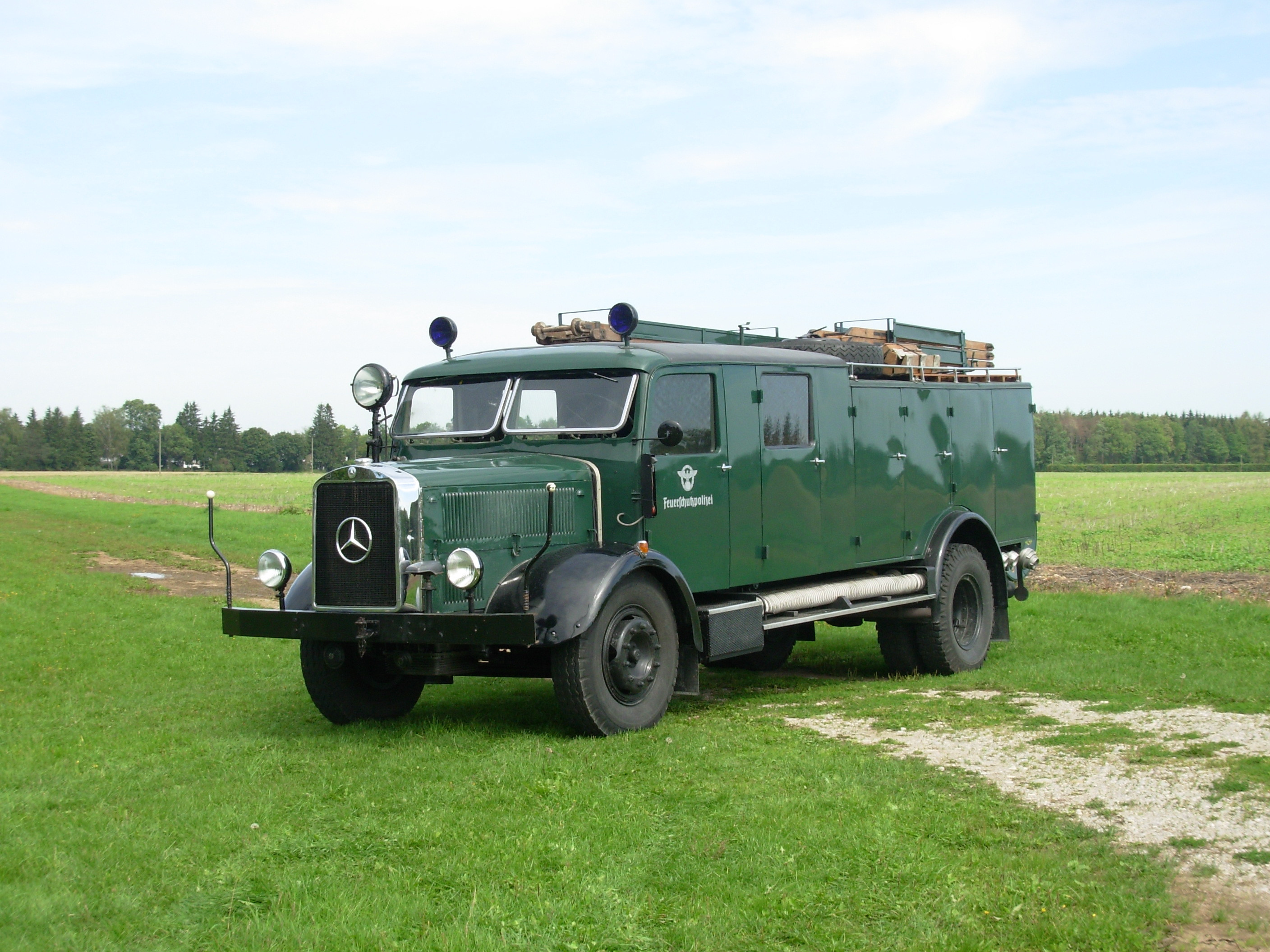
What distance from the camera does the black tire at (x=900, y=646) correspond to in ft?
38.7

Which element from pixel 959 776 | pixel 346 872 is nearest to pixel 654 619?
pixel 959 776

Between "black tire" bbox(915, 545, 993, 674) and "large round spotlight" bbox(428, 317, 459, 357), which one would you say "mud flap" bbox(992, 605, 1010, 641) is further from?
"large round spotlight" bbox(428, 317, 459, 357)

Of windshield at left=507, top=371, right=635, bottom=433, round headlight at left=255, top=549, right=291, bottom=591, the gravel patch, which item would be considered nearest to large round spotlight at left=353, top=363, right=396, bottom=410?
windshield at left=507, top=371, right=635, bottom=433

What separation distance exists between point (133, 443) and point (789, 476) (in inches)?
6000

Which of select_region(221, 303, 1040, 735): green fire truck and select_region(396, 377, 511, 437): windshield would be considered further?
select_region(396, 377, 511, 437): windshield

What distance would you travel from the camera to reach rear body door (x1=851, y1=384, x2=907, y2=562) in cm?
1108

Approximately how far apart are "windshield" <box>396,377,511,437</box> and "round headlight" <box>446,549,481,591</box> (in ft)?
6.10

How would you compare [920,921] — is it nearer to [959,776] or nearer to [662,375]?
A: [959,776]

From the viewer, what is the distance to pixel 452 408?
380 inches

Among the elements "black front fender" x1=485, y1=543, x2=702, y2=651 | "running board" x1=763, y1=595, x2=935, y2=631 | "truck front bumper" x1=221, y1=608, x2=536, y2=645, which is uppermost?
"black front fender" x1=485, y1=543, x2=702, y2=651

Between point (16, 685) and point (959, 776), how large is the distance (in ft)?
25.7

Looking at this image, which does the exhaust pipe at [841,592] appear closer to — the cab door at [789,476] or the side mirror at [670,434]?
the cab door at [789,476]

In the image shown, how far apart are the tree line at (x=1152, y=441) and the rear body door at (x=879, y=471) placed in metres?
102

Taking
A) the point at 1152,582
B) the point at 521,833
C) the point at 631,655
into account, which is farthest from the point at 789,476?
the point at 1152,582
